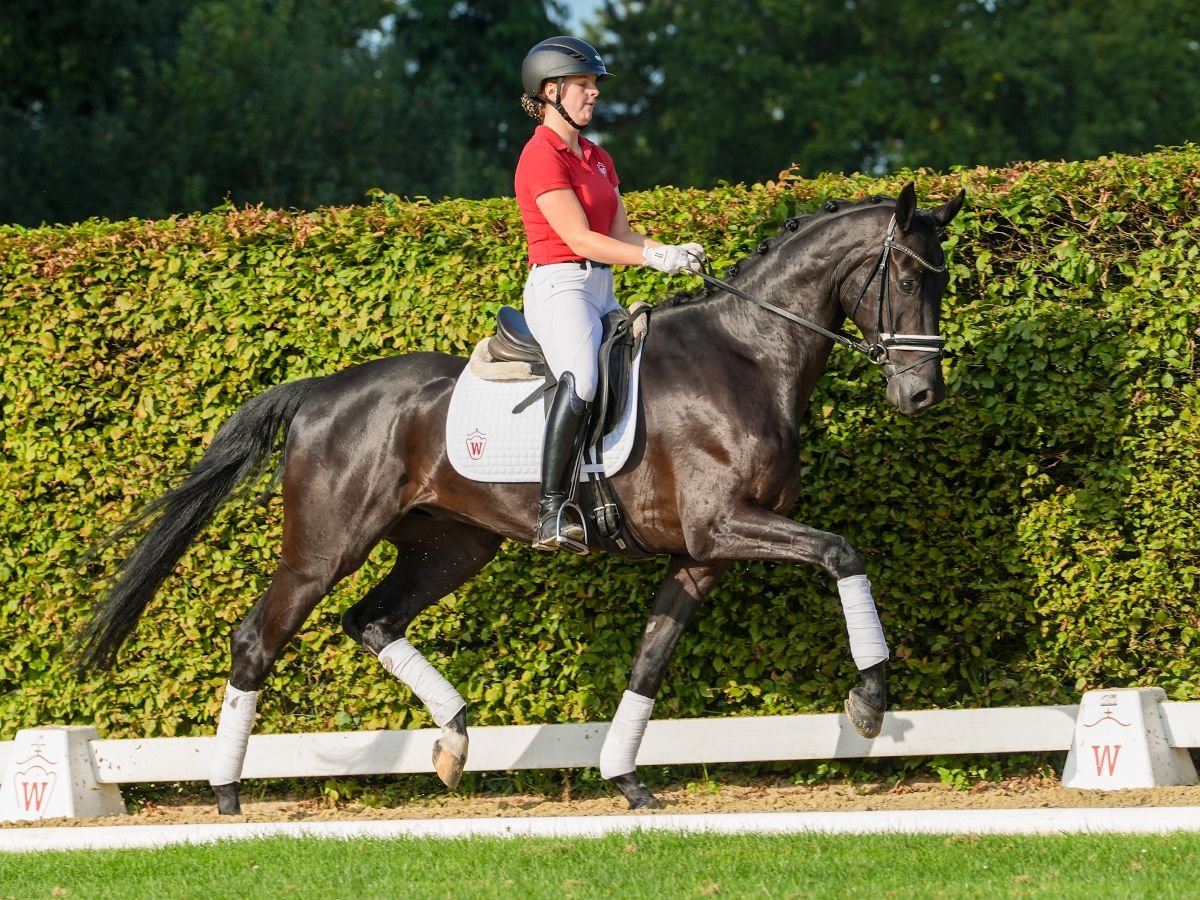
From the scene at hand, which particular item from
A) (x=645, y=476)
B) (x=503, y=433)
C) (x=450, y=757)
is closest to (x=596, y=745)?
(x=450, y=757)

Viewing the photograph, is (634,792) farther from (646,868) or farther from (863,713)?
(646,868)

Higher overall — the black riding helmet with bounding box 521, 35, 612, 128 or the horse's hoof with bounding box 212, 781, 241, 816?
the black riding helmet with bounding box 521, 35, 612, 128

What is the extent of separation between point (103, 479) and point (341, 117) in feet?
49.3

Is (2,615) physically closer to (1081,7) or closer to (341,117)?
(341,117)

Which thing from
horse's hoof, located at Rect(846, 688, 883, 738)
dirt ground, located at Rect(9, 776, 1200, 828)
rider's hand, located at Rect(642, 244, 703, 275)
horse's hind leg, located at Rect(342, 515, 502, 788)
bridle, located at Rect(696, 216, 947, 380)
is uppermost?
rider's hand, located at Rect(642, 244, 703, 275)

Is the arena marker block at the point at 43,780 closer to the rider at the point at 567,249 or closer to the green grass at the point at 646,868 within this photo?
the green grass at the point at 646,868

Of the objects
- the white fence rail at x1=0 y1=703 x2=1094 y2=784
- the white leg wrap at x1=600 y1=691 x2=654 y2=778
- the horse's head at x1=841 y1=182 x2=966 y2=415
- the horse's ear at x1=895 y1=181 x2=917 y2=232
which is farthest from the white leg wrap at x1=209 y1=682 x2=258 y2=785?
the horse's ear at x1=895 y1=181 x2=917 y2=232

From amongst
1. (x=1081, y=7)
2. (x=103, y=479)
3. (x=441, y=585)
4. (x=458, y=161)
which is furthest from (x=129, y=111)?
(x=1081, y=7)

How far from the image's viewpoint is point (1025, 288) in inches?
272

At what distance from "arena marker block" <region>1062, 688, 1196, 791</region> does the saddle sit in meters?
2.19

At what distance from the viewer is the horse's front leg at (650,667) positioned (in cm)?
654

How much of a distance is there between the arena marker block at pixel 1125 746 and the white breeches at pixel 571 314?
276cm

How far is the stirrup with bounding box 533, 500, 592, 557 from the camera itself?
6.11m

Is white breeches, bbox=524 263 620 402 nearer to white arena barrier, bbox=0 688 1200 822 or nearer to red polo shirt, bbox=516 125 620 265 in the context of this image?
red polo shirt, bbox=516 125 620 265
